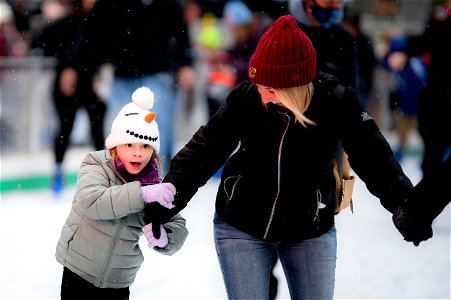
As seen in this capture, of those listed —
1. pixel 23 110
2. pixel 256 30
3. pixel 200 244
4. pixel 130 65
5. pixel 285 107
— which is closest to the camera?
pixel 285 107

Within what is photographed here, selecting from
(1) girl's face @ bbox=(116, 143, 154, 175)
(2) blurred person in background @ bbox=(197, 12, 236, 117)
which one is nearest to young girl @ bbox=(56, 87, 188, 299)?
(1) girl's face @ bbox=(116, 143, 154, 175)

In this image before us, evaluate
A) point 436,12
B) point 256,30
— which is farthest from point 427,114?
point 256,30

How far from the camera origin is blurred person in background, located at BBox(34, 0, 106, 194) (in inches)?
287

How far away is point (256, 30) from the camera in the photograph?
7711 mm

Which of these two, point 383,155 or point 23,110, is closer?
point 383,155

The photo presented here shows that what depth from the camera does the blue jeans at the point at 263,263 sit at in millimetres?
2947

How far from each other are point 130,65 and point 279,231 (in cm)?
380

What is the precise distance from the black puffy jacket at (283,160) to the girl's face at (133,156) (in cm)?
15

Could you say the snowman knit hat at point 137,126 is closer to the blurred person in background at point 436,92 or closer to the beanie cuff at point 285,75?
the beanie cuff at point 285,75

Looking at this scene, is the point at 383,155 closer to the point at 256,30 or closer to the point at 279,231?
the point at 279,231

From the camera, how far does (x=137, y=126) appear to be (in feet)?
10.1

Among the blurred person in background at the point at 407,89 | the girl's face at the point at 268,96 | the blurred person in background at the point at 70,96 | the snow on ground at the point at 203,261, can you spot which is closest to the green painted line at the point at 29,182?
the blurred person in background at the point at 70,96

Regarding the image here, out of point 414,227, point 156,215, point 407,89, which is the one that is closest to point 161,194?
point 156,215

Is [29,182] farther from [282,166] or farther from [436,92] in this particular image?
[282,166]
